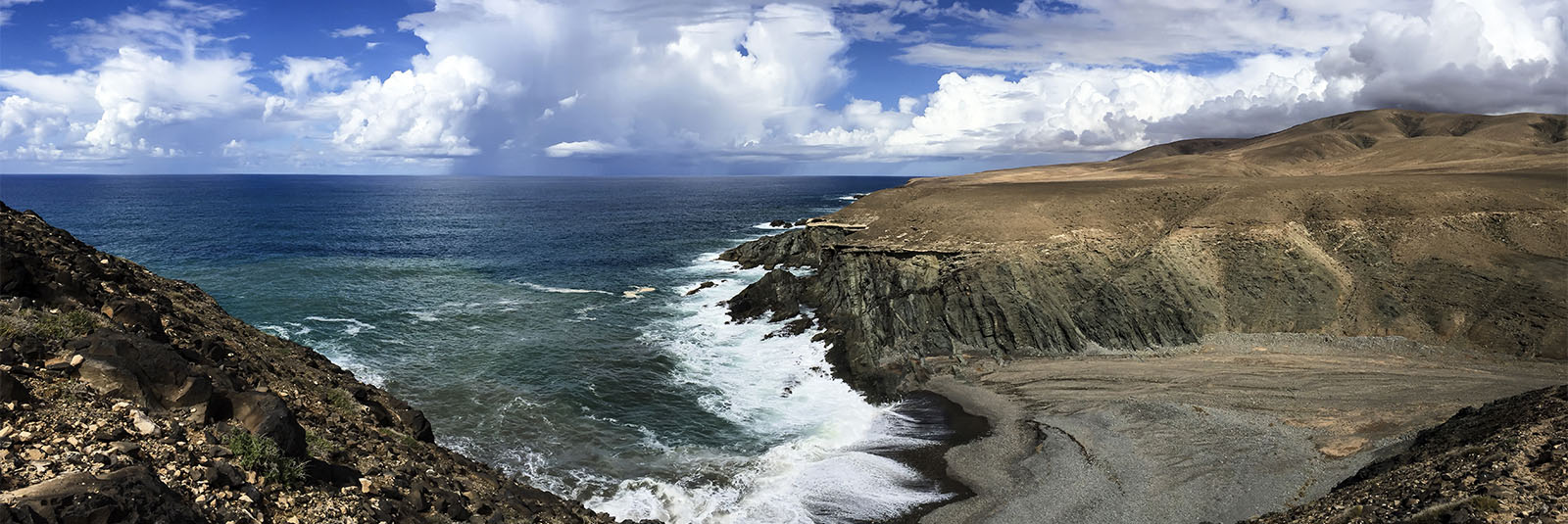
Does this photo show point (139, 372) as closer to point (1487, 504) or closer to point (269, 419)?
point (269, 419)

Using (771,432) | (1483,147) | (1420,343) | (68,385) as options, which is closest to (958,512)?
(771,432)

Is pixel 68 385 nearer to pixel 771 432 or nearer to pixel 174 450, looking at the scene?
pixel 174 450

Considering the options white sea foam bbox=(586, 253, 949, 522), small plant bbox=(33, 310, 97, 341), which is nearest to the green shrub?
small plant bbox=(33, 310, 97, 341)

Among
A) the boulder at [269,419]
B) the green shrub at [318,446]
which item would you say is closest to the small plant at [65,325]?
the boulder at [269,419]

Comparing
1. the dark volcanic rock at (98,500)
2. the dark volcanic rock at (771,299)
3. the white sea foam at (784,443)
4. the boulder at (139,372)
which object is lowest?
the white sea foam at (784,443)

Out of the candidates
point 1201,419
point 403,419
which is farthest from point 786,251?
point 403,419

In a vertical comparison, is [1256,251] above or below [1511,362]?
above

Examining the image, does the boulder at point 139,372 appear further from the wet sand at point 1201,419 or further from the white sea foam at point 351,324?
the white sea foam at point 351,324
